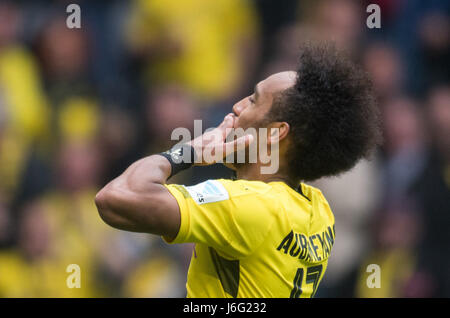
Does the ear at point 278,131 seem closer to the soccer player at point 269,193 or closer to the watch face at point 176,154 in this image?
the soccer player at point 269,193

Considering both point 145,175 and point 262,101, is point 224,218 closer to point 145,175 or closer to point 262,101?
point 145,175

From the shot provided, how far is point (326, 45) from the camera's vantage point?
347cm

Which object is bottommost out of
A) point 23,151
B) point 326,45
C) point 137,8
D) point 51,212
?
point 51,212

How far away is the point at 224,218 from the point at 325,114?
2.30 feet

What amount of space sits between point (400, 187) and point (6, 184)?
3.48m

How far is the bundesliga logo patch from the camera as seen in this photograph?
9.70 ft

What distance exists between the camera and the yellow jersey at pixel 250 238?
293 cm

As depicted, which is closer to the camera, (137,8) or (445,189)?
(445,189)

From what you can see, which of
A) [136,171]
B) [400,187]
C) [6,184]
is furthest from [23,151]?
[136,171]

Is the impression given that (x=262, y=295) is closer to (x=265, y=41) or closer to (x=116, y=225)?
(x=116, y=225)

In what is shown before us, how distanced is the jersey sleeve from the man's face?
1.59 feet

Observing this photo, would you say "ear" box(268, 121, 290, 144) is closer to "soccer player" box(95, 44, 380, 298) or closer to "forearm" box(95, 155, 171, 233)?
"soccer player" box(95, 44, 380, 298)

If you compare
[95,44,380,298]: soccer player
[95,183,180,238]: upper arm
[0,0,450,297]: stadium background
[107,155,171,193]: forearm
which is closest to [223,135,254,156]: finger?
[95,44,380,298]: soccer player

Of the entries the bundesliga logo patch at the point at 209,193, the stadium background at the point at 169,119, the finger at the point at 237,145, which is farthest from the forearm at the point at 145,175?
the stadium background at the point at 169,119
